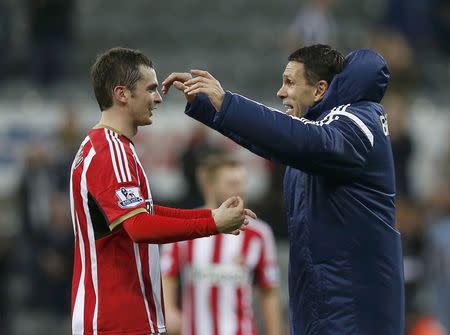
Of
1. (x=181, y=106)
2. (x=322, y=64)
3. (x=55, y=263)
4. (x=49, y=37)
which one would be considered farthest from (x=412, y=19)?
(x=322, y=64)

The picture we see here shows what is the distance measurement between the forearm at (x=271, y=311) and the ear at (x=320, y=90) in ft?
8.48

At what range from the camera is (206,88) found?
5297mm

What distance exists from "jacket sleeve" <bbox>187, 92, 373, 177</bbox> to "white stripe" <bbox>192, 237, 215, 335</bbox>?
2.85 meters

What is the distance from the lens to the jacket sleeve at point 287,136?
5242 millimetres

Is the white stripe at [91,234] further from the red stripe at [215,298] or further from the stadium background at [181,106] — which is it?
the stadium background at [181,106]

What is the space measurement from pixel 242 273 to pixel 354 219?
270cm

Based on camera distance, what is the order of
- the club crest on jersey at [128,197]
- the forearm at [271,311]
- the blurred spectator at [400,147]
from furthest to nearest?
the blurred spectator at [400,147] → the forearm at [271,311] → the club crest on jersey at [128,197]

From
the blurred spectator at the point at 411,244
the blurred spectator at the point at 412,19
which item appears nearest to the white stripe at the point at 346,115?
the blurred spectator at the point at 411,244

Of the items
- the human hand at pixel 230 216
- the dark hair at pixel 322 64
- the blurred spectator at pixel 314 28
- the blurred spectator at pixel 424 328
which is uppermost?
→ the blurred spectator at pixel 314 28

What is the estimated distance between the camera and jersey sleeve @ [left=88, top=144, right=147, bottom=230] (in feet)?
17.6

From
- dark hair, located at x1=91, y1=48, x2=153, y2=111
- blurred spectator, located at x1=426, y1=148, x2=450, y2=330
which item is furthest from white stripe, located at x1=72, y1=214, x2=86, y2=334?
blurred spectator, located at x1=426, y1=148, x2=450, y2=330

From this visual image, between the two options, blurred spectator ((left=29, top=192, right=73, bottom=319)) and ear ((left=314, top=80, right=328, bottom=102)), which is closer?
ear ((left=314, top=80, right=328, bottom=102))

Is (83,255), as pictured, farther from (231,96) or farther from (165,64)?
(165,64)

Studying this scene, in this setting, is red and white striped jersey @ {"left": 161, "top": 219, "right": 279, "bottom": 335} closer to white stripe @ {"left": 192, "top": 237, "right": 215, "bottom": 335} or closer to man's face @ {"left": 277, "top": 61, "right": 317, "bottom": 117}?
white stripe @ {"left": 192, "top": 237, "right": 215, "bottom": 335}
